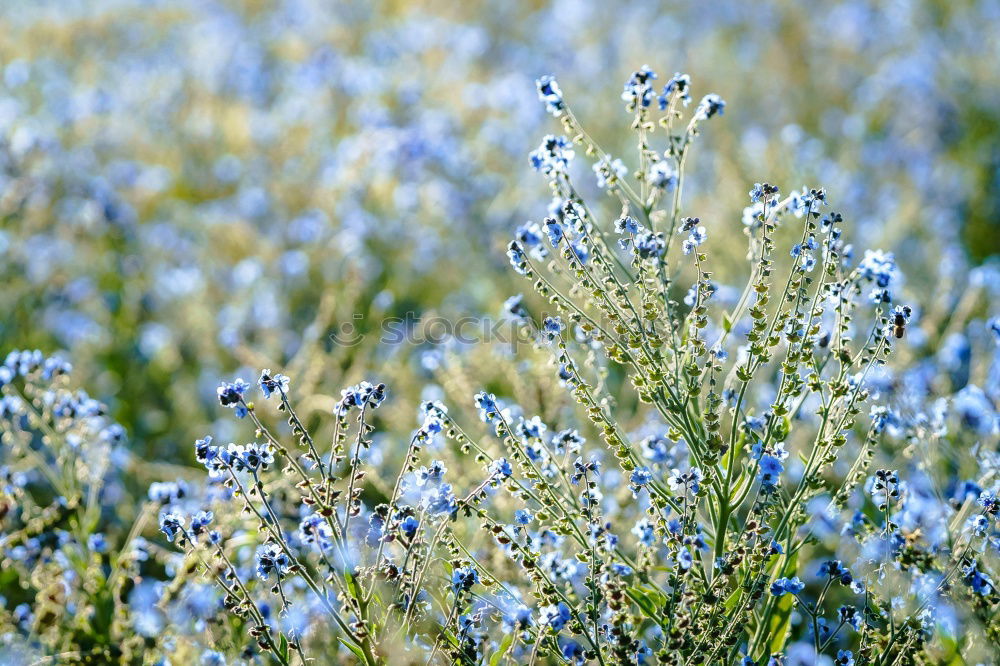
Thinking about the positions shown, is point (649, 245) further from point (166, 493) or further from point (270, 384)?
point (166, 493)

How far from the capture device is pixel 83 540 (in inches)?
120

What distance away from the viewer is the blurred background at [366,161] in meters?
5.53

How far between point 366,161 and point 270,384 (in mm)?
4312

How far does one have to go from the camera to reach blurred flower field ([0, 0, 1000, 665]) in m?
2.30

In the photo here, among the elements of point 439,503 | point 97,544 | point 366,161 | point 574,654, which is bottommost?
point 574,654

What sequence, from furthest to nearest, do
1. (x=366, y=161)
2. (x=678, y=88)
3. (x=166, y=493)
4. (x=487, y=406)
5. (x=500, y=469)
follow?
1. (x=366, y=161)
2. (x=166, y=493)
3. (x=678, y=88)
4. (x=487, y=406)
5. (x=500, y=469)

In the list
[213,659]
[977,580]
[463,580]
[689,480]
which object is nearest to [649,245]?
[689,480]

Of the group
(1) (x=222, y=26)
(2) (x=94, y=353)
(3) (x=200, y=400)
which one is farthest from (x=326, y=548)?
(1) (x=222, y=26)

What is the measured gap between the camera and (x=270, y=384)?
7.20ft

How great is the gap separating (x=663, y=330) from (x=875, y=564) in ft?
2.98

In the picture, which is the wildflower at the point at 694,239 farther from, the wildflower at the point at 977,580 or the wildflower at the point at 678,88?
the wildflower at the point at 977,580

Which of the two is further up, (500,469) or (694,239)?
(694,239)

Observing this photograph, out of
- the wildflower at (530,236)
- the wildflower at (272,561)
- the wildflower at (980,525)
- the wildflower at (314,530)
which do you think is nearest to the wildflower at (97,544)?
the wildflower at (272,561)

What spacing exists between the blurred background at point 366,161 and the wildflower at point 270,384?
5.96 ft
